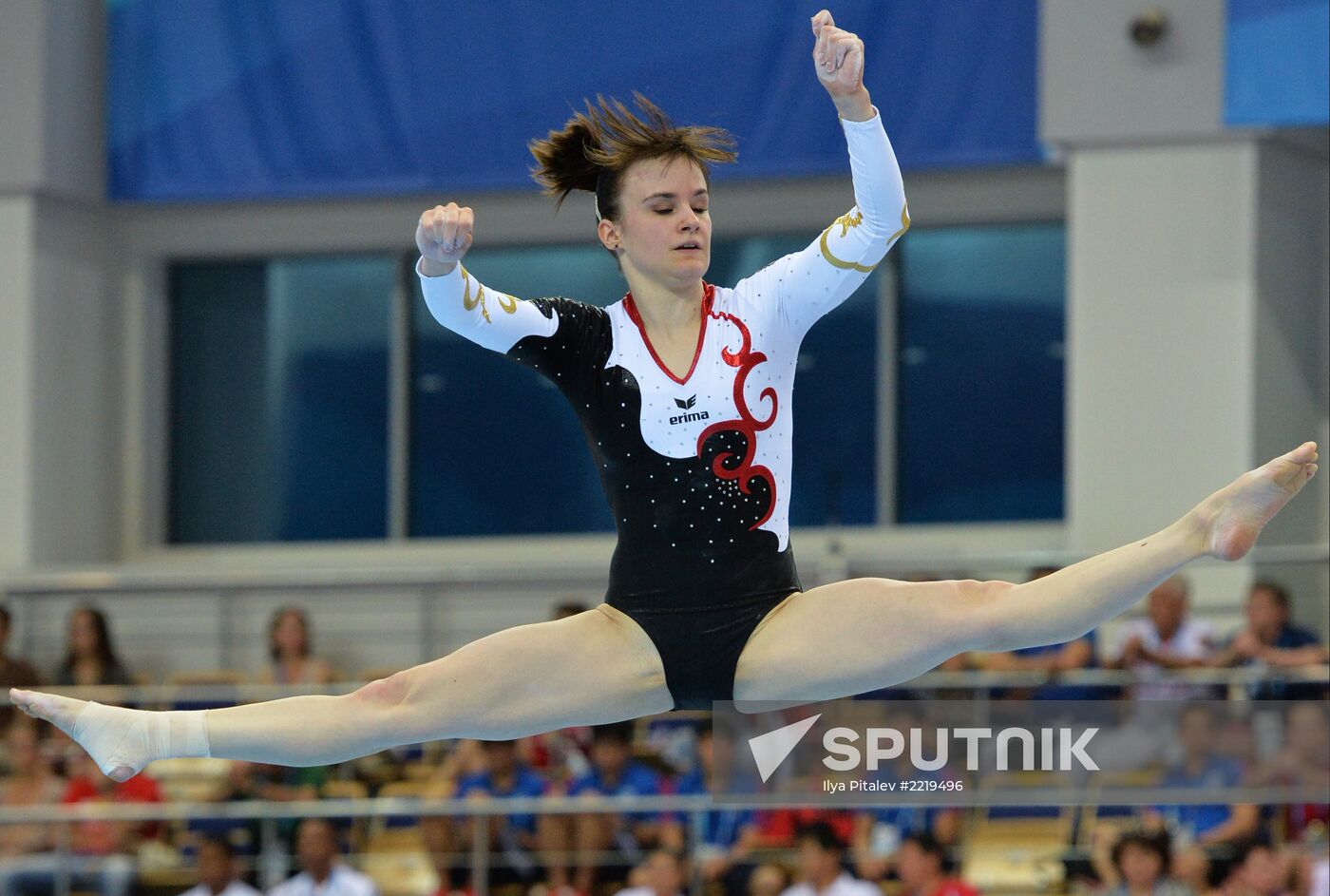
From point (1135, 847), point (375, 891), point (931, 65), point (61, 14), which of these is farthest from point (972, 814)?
point (61, 14)

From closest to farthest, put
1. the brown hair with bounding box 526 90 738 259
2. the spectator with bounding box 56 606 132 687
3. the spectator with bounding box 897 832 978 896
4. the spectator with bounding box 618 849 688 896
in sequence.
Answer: the brown hair with bounding box 526 90 738 259 < the spectator with bounding box 897 832 978 896 < the spectator with bounding box 618 849 688 896 < the spectator with bounding box 56 606 132 687

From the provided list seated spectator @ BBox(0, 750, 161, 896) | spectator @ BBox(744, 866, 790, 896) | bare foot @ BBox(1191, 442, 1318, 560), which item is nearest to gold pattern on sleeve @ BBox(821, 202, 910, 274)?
bare foot @ BBox(1191, 442, 1318, 560)

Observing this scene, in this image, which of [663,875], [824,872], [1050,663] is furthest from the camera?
[1050,663]

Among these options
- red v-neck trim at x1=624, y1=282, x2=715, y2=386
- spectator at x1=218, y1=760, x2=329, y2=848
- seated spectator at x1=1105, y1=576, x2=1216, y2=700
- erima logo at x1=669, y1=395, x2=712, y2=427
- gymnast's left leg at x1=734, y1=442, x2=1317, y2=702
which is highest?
red v-neck trim at x1=624, y1=282, x2=715, y2=386

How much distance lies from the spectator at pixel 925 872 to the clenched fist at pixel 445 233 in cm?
416

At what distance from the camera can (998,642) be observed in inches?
156

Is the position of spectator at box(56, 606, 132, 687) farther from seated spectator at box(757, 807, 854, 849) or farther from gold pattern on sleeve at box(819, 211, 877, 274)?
gold pattern on sleeve at box(819, 211, 877, 274)

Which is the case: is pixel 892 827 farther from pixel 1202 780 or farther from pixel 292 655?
pixel 292 655

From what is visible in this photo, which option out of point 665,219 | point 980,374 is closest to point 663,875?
point 665,219

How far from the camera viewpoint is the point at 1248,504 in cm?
380

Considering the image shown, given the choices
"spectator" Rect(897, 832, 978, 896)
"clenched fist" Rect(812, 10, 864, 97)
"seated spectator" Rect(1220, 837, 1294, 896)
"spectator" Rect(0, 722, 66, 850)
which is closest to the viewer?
"clenched fist" Rect(812, 10, 864, 97)

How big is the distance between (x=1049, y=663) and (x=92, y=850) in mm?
4691

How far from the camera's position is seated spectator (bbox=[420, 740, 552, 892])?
7.99 m

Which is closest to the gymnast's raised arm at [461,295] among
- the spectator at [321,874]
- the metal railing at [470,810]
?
the metal railing at [470,810]
